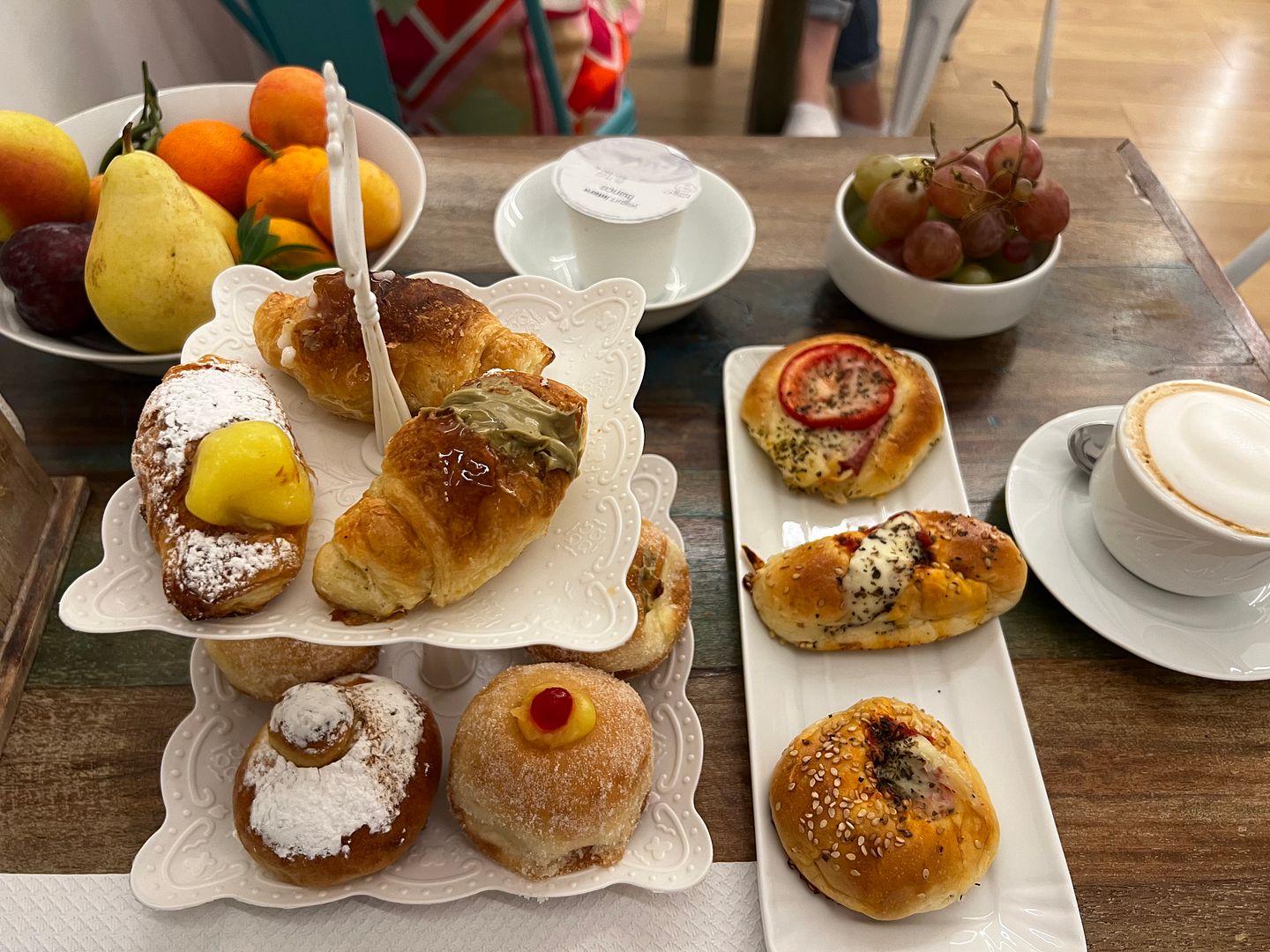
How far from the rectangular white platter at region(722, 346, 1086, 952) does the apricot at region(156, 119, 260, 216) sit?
775 millimetres

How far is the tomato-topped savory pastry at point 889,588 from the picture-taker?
38.8 inches

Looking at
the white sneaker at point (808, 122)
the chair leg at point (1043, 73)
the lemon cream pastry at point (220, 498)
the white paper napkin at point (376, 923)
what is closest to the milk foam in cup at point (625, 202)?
the lemon cream pastry at point (220, 498)

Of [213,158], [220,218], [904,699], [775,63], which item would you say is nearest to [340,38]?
[213,158]

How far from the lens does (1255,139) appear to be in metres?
3.05

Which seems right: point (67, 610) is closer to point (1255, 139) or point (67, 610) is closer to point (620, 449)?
point (620, 449)

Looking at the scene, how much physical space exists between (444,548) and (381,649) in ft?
1.28

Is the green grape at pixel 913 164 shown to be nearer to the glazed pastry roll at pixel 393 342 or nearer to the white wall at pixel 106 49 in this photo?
the glazed pastry roll at pixel 393 342

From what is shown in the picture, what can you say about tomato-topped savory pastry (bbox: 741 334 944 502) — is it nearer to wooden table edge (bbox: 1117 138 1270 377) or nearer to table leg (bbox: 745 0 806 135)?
wooden table edge (bbox: 1117 138 1270 377)

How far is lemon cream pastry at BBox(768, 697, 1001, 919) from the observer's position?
80 cm

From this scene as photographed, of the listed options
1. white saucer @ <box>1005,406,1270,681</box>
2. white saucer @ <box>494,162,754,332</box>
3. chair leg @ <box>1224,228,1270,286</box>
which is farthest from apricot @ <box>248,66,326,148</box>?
chair leg @ <box>1224,228,1270,286</box>

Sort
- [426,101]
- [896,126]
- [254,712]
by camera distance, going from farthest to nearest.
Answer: [896,126] → [426,101] → [254,712]

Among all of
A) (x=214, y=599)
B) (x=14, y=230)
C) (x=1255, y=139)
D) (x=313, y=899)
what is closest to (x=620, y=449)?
(x=214, y=599)

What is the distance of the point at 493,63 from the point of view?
194 centimetres

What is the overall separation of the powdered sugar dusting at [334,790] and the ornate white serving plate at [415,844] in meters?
0.07
